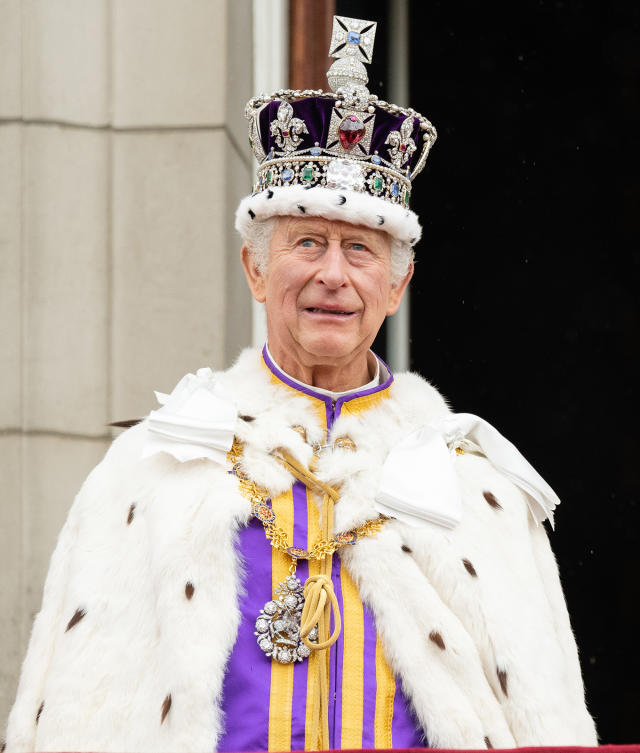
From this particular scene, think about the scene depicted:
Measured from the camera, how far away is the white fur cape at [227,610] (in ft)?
6.89

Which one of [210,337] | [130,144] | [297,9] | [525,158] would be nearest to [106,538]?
[210,337]

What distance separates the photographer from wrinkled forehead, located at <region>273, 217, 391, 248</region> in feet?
7.83

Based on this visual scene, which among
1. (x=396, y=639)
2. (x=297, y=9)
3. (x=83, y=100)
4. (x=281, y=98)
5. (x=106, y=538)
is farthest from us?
(x=297, y=9)

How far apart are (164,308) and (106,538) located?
1362 mm

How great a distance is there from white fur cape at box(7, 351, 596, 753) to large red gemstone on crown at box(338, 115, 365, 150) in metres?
0.56

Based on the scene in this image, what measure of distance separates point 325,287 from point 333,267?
46 mm

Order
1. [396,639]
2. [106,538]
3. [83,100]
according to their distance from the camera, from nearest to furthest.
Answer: [396,639]
[106,538]
[83,100]

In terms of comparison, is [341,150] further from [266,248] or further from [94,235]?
[94,235]

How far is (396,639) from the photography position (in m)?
2.14

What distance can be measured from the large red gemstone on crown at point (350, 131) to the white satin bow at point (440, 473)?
0.63 meters

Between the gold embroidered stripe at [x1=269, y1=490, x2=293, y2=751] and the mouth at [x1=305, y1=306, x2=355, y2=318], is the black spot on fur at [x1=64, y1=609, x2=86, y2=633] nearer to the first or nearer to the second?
the gold embroidered stripe at [x1=269, y1=490, x2=293, y2=751]

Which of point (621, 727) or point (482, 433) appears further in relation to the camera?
point (621, 727)

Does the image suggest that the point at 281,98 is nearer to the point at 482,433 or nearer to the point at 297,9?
Result: the point at 482,433

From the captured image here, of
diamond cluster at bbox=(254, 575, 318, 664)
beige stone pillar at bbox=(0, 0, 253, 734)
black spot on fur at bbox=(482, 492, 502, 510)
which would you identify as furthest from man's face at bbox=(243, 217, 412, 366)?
beige stone pillar at bbox=(0, 0, 253, 734)
